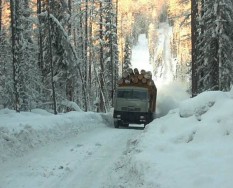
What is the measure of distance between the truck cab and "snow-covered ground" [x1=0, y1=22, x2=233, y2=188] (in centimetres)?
927

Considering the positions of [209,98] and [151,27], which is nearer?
[209,98]

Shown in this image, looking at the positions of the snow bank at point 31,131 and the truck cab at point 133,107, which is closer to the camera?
the snow bank at point 31,131

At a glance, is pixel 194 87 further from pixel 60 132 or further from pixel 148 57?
pixel 148 57

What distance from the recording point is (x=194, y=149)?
960 cm

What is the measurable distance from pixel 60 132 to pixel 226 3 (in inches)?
524

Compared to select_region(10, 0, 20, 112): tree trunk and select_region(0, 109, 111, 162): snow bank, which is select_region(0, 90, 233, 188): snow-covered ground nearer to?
select_region(0, 109, 111, 162): snow bank

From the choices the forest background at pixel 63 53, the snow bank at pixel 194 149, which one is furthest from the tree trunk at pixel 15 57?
the snow bank at pixel 194 149

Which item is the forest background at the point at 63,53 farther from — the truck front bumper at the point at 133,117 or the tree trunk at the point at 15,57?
the truck front bumper at the point at 133,117

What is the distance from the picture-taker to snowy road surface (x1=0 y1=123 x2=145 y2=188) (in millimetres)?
9750

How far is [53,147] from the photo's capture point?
1481 centimetres

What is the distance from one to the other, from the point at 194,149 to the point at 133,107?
1597 cm

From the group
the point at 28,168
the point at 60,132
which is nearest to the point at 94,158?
the point at 28,168

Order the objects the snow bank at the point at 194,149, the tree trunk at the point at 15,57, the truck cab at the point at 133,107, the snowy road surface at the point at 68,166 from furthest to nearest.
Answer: the tree trunk at the point at 15,57
the truck cab at the point at 133,107
the snowy road surface at the point at 68,166
the snow bank at the point at 194,149

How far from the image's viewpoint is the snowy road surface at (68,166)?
9750 mm
